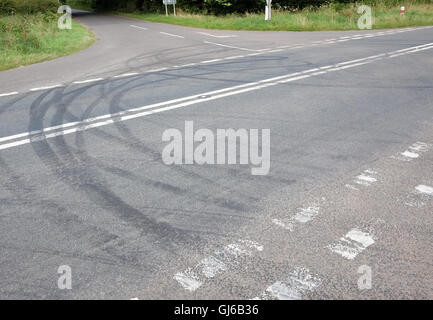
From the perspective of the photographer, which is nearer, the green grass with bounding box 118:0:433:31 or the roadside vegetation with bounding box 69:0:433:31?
the green grass with bounding box 118:0:433:31

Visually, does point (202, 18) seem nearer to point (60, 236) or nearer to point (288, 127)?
point (288, 127)

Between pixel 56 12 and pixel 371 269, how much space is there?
102 feet

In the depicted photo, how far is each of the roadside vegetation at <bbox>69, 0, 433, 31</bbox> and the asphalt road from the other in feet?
49.5

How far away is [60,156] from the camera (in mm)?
5309

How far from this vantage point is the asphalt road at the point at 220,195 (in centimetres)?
304

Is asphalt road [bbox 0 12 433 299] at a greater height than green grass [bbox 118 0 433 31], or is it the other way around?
green grass [bbox 118 0 433 31]

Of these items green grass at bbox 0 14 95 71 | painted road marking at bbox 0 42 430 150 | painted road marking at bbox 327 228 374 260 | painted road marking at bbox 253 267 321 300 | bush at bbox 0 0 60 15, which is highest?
bush at bbox 0 0 60 15

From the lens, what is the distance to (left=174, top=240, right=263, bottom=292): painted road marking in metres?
3.01

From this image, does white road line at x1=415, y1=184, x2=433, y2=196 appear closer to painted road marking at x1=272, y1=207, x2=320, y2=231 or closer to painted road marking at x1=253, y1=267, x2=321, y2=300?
painted road marking at x1=272, y1=207, x2=320, y2=231

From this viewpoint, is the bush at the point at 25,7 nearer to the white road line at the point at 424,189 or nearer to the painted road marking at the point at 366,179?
the painted road marking at the point at 366,179

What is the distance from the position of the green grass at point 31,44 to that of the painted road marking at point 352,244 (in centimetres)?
1182

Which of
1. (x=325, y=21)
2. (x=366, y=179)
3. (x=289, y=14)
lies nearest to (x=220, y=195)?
(x=366, y=179)

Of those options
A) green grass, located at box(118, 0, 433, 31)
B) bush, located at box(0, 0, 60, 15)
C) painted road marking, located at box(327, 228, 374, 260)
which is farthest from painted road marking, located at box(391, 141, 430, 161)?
bush, located at box(0, 0, 60, 15)

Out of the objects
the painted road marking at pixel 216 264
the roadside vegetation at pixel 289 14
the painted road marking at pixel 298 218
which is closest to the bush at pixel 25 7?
the roadside vegetation at pixel 289 14
